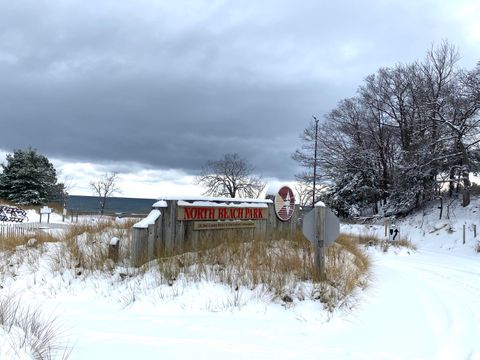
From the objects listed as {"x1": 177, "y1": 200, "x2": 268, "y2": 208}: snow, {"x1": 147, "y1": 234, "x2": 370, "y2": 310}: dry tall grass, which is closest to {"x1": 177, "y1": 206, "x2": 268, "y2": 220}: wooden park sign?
{"x1": 177, "y1": 200, "x2": 268, "y2": 208}: snow

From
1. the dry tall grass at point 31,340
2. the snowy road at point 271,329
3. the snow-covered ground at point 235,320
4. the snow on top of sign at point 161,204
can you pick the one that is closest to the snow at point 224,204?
the snow on top of sign at point 161,204

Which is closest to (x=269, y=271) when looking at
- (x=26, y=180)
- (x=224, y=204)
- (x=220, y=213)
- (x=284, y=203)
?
(x=220, y=213)

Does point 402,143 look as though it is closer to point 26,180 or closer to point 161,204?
point 161,204

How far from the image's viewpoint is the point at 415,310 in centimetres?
680

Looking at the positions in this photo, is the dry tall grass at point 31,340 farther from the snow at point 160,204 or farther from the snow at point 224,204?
the snow at point 224,204

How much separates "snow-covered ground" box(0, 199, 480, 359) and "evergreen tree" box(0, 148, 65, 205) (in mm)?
45322

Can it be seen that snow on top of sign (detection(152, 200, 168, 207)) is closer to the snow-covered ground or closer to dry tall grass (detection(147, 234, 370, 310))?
dry tall grass (detection(147, 234, 370, 310))

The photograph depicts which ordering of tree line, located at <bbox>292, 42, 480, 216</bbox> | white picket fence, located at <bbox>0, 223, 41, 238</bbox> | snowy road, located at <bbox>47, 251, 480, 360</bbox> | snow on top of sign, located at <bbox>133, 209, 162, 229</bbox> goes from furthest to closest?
1. tree line, located at <bbox>292, 42, 480, 216</bbox>
2. white picket fence, located at <bbox>0, 223, 41, 238</bbox>
3. snow on top of sign, located at <bbox>133, 209, 162, 229</bbox>
4. snowy road, located at <bbox>47, 251, 480, 360</bbox>

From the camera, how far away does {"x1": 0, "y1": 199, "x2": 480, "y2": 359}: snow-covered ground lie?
477cm

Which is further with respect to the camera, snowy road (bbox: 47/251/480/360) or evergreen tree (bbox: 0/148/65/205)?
evergreen tree (bbox: 0/148/65/205)

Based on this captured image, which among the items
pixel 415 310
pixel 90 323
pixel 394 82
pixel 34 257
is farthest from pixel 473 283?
pixel 394 82

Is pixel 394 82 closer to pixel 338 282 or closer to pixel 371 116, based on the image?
pixel 371 116

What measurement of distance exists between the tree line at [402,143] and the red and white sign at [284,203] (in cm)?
1802

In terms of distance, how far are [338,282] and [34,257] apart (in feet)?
21.7
